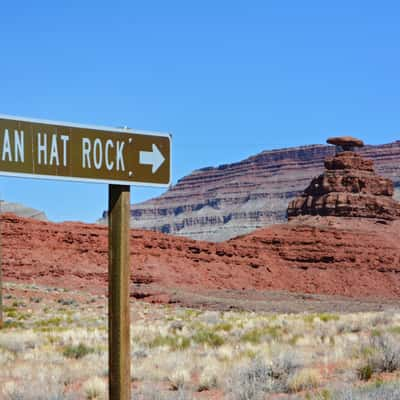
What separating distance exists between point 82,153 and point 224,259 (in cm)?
4851

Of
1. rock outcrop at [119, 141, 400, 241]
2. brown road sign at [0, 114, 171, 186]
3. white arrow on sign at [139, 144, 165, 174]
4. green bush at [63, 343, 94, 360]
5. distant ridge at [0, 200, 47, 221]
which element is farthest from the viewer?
rock outcrop at [119, 141, 400, 241]

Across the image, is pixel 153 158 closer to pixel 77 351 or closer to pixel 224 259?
pixel 77 351

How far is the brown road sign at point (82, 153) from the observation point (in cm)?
429

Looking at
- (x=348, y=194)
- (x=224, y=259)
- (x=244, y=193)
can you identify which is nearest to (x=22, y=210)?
(x=348, y=194)

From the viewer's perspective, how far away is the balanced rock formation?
216ft

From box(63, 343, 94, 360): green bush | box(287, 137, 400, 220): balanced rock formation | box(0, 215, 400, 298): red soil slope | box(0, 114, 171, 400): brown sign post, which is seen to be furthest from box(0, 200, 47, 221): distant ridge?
box(0, 114, 171, 400): brown sign post

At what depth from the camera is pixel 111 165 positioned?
455 cm

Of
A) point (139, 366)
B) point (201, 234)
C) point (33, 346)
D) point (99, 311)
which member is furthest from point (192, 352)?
point (201, 234)

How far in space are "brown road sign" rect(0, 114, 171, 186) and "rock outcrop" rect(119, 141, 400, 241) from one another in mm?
138884

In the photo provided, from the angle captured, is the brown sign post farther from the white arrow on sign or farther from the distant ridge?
the distant ridge

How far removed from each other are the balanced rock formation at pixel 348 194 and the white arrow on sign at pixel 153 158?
61.9 m

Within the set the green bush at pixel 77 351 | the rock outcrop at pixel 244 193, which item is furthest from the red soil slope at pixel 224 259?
the rock outcrop at pixel 244 193

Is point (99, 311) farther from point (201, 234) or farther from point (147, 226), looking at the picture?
point (147, 226)

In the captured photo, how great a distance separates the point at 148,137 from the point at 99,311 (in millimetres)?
26621
